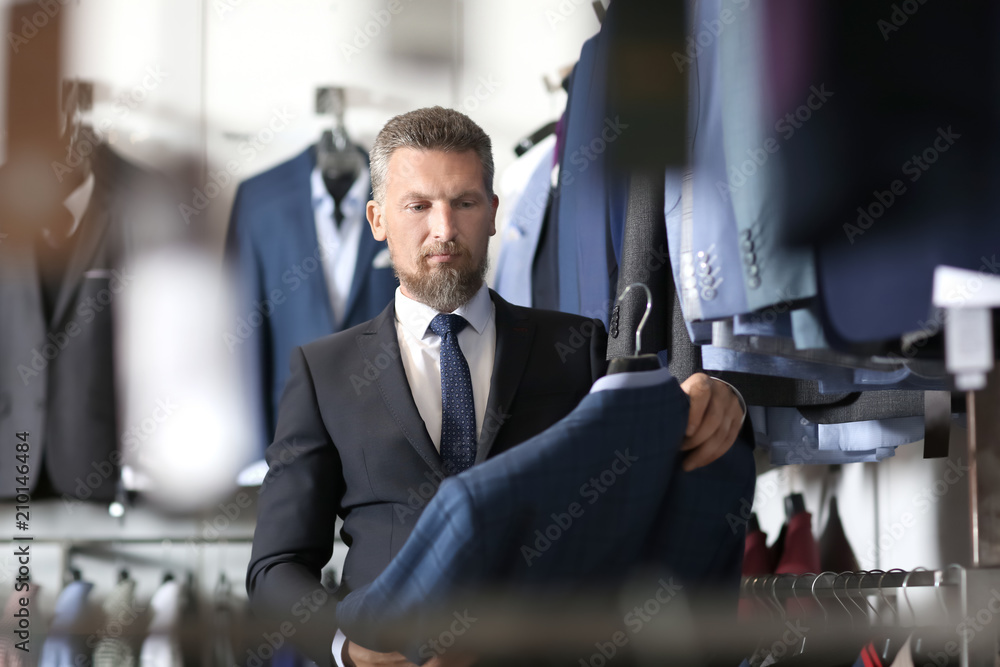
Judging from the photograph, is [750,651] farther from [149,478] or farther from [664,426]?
[149,478]

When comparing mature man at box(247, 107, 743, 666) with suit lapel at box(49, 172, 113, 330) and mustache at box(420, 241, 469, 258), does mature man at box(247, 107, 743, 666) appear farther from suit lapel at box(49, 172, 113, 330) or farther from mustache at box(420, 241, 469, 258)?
suit lapel at box(49, 172, 113, 330)

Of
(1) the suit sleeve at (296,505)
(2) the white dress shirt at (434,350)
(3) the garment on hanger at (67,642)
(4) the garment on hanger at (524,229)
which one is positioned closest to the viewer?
(3) the garment on hanger at (67,642)

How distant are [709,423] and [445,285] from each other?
1.16 ft

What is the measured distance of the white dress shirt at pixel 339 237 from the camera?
2080mm

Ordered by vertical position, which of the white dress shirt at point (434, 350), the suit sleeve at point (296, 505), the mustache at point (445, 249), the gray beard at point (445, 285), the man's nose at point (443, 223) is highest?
the man's nose at point (443, 223)

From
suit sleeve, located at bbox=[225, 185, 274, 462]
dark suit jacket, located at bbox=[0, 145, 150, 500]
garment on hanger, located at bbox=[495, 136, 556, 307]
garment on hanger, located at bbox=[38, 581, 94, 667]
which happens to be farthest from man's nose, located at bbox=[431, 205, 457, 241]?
dark suit jacket, located at bbox=[0, 145, 150, 500]

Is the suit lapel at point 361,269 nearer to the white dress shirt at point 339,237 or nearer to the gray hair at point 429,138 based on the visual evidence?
the white dress shirt at point 339,237

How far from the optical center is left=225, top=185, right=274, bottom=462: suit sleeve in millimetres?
2045

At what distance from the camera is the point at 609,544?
0.80 m

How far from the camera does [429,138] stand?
41.0 inches

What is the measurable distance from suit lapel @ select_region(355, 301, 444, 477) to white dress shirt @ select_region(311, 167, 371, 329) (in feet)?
3.22

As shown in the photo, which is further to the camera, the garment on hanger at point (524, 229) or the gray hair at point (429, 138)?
the garment on hanger at point (524, 229)

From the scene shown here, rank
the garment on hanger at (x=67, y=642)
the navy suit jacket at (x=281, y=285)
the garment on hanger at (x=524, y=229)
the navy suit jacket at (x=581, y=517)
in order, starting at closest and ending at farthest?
1. the garment on hanger at (x=67, y=642)
2. the navy suit jacket at (x=581, y=517)
3. the garment on hanger at (x=524, y=229)
4. the navy suit jacket at (x=281, y=285)

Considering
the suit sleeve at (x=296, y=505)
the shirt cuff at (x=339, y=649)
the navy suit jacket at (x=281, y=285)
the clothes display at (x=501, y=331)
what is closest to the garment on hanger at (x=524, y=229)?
the clothes display at (x=501, y=331)
